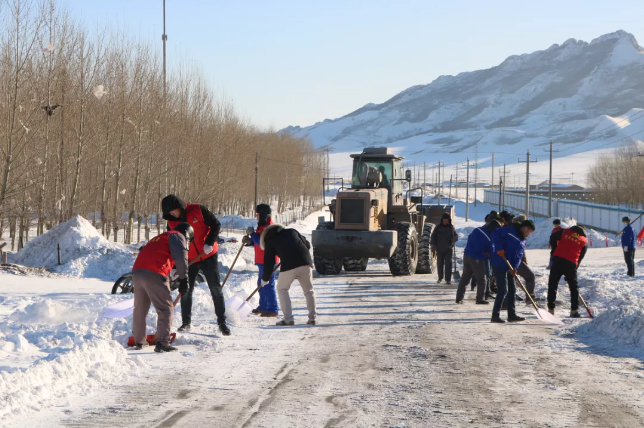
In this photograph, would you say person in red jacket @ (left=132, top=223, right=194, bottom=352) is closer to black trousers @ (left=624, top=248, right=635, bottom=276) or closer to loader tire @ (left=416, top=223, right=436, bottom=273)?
loader tire @ (left=416, top=223, right=436, bottom=273)

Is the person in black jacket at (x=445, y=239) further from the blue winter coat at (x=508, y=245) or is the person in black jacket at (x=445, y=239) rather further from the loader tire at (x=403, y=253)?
the blue winter coat at (x=508, y=245)

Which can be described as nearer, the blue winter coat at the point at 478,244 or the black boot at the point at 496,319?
the black boot at the point at 496,319

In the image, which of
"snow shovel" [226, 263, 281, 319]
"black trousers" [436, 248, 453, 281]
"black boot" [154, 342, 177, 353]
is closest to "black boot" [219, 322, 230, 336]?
"black boot" [154, 342, 177, 353]

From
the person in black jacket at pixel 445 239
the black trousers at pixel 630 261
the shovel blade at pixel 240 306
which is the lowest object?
the shovel blade at pixel 240 306

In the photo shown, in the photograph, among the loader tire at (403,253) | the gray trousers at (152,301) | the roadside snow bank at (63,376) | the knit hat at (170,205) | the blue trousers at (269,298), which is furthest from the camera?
the loader tire at (403,253)

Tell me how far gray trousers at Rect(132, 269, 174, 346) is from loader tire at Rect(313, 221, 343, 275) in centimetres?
1152

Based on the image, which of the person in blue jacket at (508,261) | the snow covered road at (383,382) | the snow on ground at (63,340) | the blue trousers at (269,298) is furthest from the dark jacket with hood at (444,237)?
the blue trousers at (269,298)

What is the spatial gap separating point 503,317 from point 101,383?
7097 millimetres

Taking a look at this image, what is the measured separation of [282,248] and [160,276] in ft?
8.86

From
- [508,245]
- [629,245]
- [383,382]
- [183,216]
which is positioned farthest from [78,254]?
[383,382]

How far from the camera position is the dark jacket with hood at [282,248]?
1080 centimetres

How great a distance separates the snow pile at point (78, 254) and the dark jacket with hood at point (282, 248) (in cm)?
1070

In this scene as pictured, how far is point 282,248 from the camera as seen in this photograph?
10820 mm

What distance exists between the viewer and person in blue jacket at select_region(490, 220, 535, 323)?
38.0ft
